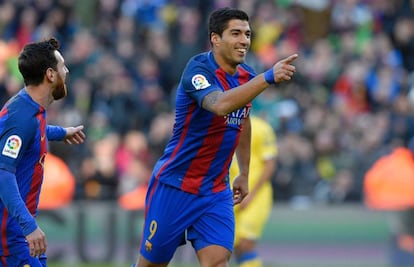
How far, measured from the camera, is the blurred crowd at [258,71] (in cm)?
1784

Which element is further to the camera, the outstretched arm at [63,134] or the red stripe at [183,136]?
the red stripe at [183,136]

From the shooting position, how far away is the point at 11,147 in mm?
8078

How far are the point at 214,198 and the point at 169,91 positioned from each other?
10.7 metres

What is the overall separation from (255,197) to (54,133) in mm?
4795

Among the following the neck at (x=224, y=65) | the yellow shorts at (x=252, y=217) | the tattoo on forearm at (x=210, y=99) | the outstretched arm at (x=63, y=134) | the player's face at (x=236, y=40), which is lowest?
the yellow shorts at (x=252, y=217)

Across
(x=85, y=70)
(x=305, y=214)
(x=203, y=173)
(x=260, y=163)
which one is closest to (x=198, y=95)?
(x=203, y=173)

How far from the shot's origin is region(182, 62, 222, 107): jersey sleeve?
29.8ft

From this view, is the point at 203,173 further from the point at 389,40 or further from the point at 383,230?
the point at 389,40

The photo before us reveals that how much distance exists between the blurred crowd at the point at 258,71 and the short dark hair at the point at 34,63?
9.22 m

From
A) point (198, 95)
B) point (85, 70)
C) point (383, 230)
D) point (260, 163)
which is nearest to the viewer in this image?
point (198, 95)

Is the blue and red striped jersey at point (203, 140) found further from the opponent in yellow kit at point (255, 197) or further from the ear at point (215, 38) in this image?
the opponent in yellow kit at point (255, 197)

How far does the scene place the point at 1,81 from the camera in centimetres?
1878

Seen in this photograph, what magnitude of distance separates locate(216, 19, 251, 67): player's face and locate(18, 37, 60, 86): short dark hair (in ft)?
5.14

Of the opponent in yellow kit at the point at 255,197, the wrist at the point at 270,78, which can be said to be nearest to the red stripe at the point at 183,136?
the wrist at the point at 270,78
